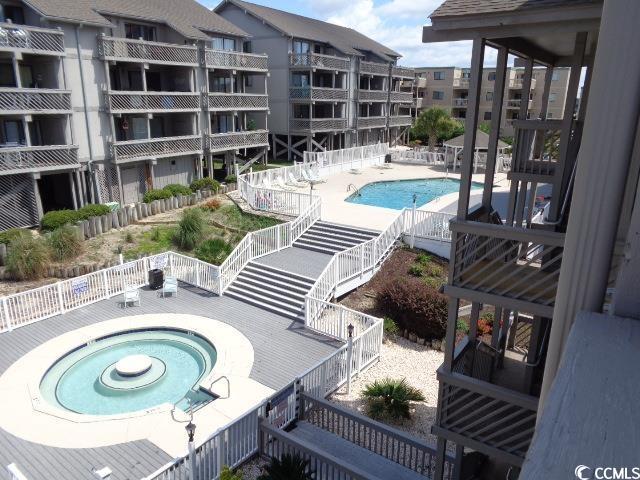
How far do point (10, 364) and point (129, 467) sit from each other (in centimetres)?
612

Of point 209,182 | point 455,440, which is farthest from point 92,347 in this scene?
point 209,182

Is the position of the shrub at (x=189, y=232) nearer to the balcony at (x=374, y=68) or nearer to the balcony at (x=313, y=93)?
the balcony at (x=313, y=93)

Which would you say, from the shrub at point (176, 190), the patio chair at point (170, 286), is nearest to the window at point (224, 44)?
the shrub at point (176, 190)

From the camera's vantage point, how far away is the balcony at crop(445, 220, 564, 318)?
6465mm

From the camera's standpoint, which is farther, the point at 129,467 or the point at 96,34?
the point at 96,34

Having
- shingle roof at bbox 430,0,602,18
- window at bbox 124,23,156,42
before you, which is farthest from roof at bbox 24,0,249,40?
shingle roof at bbox 430,0,602,18

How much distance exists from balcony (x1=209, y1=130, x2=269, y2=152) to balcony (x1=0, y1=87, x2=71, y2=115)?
9.99m

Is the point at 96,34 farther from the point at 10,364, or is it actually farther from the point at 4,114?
the point at 10,364

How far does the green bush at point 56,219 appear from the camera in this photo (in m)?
23.5

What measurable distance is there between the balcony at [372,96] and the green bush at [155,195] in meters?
26.1

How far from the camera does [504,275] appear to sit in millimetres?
7320

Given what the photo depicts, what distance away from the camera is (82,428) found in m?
11.1

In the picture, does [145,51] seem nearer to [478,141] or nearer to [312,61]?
[312,61]

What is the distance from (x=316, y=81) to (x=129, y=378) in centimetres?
3770
